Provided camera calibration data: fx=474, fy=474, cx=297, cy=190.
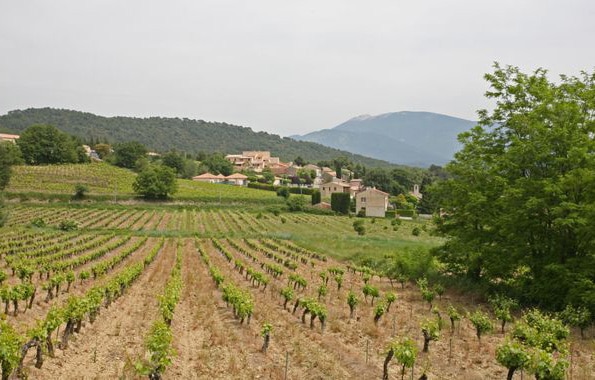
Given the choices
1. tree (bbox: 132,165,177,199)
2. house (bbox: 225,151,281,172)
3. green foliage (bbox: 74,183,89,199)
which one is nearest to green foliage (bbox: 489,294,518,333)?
tree (bbox: 132,165,177,199)

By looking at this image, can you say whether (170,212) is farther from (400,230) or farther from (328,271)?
(328,271)

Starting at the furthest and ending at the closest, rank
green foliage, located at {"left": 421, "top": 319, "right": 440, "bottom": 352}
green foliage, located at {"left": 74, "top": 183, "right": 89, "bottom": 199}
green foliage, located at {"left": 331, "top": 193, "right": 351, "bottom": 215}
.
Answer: green foliage, located at {"left": 331, "top": 193, "right": 351, "bottom": 215}
green foliage, located at {"left": 74, "top": 183, "right": 89, "bottom": 199}
green foliage, located at {"left": 421, "top": 319, "right": 440, "bottom": 352}

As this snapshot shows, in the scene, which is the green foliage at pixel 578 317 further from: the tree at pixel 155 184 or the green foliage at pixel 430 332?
the tree at pixel 155 184

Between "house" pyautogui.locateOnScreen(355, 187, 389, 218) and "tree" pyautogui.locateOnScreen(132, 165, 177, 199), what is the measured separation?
3731 cm

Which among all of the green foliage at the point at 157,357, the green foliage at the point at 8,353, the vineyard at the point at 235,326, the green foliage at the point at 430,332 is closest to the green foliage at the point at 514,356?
the vineyard at the point at 235,326

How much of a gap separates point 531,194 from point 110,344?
18.0 metres

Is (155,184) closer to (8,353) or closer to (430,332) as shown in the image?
(430,332)

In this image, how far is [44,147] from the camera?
113 meters

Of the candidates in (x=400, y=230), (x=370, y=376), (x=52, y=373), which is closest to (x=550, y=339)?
(x=370, y=376)

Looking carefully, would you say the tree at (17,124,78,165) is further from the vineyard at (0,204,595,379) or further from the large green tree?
the large green tree

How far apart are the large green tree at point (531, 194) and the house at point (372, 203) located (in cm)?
6893

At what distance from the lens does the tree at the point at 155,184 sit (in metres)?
87.8

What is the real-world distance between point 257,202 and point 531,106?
73.8 m

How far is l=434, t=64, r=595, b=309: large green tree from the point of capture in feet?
62.6
